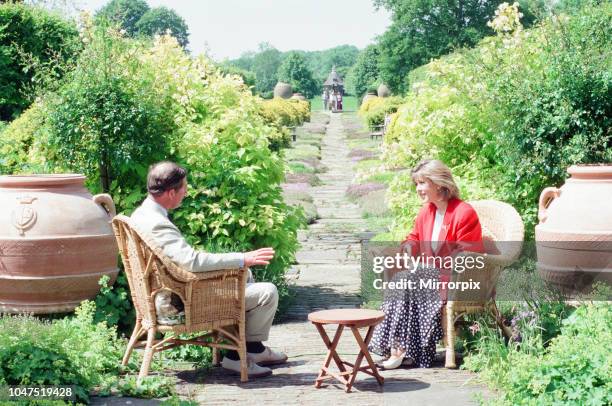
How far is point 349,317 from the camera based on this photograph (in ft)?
18.1

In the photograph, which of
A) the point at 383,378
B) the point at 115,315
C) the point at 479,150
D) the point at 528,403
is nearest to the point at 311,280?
the point at 479,150

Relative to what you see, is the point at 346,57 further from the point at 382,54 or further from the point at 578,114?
the point at 578,114

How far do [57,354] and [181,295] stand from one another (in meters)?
0.83

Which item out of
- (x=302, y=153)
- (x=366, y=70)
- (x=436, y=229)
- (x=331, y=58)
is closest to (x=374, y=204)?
(x=436, y=229)

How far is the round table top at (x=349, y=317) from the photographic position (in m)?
5.44

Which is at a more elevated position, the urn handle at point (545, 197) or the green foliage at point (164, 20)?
the green foliage at point (164, 20)

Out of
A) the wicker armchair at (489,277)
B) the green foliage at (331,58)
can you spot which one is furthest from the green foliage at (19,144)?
the green foliage at (331,58)

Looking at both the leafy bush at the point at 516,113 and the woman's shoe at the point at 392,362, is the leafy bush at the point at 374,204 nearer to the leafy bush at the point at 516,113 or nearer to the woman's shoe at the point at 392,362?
the leafy bush at the point at 516,113

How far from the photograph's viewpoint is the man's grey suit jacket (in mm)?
5578

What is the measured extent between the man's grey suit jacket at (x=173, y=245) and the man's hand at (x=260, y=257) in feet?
0.34

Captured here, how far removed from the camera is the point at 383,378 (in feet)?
18.7

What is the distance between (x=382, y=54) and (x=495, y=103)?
52701 mm

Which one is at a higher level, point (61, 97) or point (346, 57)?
point (346, 57)

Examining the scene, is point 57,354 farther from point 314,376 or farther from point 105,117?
point 105,117
